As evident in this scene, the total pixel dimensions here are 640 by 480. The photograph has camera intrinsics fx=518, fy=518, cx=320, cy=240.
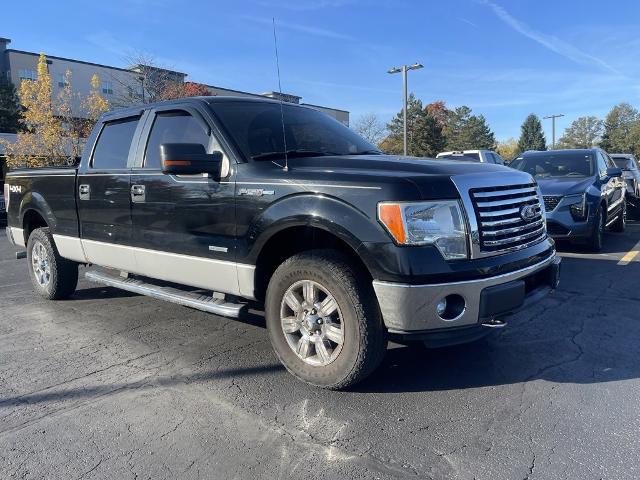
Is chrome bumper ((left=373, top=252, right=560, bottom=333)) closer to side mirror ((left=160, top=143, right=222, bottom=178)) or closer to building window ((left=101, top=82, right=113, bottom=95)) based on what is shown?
side mirror ((left=160, top=143, right=222, bottom=178))

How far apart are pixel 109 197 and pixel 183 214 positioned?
121 centimetres

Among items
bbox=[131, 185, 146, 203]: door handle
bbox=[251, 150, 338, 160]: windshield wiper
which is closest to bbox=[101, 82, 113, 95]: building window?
bbox=[131, 185, 146, 203]: door handle

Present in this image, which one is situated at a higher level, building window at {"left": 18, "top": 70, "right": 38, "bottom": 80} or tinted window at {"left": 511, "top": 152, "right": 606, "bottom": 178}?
building window at {"left": 18, "top": 70, "right": 38, "bottom": 80}

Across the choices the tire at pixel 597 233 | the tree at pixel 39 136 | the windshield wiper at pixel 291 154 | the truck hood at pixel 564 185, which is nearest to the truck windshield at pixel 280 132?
the windshield wiper at pixel 291 154

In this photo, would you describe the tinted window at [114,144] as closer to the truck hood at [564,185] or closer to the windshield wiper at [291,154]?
the windshield wiper at [291,154]

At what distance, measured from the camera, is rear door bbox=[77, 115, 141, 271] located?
4.87 metres

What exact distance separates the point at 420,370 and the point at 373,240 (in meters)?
1.23

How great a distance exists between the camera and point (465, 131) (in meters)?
77.3

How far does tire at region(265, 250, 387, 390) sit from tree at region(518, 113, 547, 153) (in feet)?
333

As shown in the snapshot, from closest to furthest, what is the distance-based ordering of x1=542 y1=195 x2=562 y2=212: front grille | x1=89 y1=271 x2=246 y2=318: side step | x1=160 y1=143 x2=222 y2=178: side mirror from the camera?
x1=160 y1=143 x2=222 y2=178: side mirror, x1=89 y1=271 x2=246 y2=318: side step, x1=542 y1=195 x2=562 y2=212: front grille

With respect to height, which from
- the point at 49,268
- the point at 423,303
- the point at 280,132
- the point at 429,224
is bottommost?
the point at 49,268

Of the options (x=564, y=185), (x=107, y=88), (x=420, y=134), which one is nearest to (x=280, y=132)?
(x=564, y=185)

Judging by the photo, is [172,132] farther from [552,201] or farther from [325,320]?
[552,201]

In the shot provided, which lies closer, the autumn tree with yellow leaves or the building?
the autumn tree with yellow leaves
